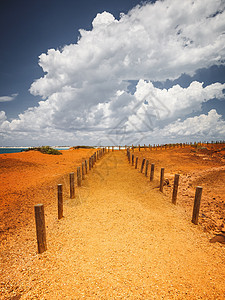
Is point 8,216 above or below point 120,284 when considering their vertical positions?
below

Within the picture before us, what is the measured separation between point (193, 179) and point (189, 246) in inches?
355

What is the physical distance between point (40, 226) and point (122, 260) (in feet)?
7.80

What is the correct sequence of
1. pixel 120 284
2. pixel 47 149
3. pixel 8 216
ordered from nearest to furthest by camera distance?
pixel 120 284, pixel 8 216, pixel 47 149

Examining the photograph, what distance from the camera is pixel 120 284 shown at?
3316 mm

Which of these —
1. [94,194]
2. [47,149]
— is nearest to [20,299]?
[94,194]

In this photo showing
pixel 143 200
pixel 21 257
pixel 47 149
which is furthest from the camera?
pixel 47 149

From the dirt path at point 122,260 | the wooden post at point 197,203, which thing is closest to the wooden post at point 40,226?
the dirt path at point 122,260

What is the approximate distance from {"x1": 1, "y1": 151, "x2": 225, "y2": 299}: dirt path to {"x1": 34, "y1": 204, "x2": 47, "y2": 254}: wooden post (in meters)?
0.20

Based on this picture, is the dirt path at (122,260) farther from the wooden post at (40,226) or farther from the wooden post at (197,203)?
the wooden post at (197,203)

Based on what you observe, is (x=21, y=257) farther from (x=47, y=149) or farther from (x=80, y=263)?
(x=47, y=149)

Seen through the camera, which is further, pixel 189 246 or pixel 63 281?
pixel 189 246

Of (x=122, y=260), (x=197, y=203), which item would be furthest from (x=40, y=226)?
(x=197, y=203)

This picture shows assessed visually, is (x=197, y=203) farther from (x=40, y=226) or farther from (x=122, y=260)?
(x=40, y=226)

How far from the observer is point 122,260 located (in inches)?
158
